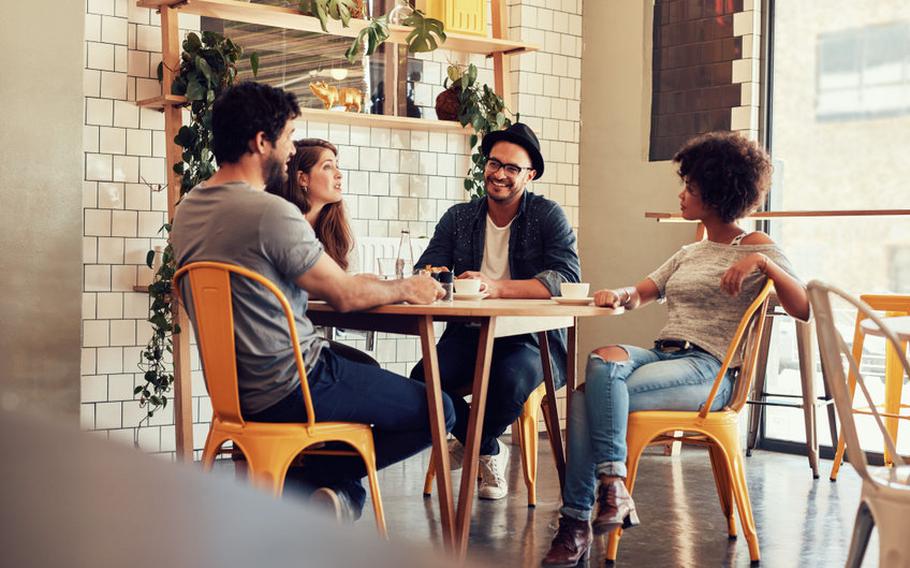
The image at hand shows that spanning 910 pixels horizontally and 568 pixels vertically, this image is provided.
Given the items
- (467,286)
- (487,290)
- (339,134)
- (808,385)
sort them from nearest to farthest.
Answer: (467,286), (487,290), (808,385), (339,134)

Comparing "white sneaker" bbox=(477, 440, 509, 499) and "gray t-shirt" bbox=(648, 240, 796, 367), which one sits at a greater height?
"gray t-shirt" bbox=(648, 240, 796, 367)

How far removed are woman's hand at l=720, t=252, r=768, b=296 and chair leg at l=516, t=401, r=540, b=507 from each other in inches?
39.6

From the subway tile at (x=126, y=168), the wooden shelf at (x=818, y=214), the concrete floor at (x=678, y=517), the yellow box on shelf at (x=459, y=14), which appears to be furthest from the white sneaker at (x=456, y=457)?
the yellow box on shelf at (x=459, y=14)

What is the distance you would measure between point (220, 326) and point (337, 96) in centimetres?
255

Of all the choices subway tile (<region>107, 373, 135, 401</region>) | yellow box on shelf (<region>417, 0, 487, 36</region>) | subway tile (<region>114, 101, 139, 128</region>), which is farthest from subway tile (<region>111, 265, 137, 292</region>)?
yellow box on shelf (<region>417, 0, 487, 36</region>)

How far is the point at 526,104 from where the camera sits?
5.69 metres

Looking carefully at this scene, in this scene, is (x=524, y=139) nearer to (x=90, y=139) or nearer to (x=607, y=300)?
(x=607, y=300)

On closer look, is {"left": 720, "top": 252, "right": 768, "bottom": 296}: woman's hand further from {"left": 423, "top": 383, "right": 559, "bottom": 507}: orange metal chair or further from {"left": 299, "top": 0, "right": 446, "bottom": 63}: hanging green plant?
{"left": 299, "top": 0, "right": 446, "bottom": 63}: hanging green plant

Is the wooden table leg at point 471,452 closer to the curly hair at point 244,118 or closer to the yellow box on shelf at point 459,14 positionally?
the curly hair at point 244,118

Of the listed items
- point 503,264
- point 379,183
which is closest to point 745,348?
point 503,264

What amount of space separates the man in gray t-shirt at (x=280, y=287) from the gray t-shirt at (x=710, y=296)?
856 millimetres

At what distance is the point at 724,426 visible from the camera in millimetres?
3137

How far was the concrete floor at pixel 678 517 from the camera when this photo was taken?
10.7 feet

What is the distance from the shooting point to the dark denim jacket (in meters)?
3.74
